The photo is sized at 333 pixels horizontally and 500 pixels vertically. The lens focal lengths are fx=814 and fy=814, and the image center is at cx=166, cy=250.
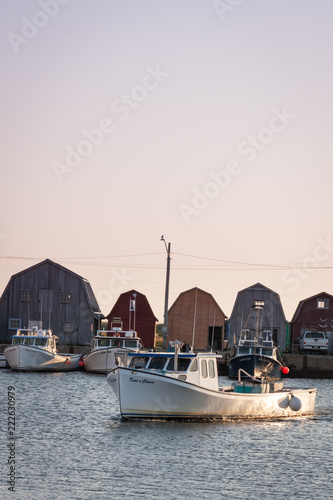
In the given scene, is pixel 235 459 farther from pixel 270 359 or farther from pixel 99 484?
pixel 270 359

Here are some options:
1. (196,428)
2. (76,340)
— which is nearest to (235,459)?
(196,428)

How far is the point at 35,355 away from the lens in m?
64.1

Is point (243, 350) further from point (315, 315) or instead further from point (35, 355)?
point (315, 315)

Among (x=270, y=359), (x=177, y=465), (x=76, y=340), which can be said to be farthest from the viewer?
Answer: (x=76, y=340)

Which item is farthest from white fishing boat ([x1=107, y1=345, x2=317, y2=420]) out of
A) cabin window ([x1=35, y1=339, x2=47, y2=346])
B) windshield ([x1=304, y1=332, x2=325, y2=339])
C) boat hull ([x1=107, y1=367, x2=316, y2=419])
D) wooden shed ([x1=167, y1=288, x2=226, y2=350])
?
wooden shed ([x1=167, y1=288, x2=226, y2=350])

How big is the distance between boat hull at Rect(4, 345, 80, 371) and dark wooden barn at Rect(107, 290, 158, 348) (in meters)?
24.3

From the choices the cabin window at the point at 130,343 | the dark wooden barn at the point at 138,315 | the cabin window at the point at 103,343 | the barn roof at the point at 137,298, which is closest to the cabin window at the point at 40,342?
the cabin window at the point at 103,343

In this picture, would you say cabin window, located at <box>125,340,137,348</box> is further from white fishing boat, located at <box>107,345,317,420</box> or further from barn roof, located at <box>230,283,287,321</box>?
white fishing boat, located at <box>107,345,317,420</box>

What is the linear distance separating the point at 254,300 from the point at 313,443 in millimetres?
53322

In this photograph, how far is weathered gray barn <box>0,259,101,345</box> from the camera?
275 ft

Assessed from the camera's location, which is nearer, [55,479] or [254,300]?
[55,479]

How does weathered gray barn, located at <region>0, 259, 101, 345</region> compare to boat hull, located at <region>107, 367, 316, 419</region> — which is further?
weathered gray barn, located at <region>0, 259, 101, 345</region>

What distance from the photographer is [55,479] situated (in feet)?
81.9

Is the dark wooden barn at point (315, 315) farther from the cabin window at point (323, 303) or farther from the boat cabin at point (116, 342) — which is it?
the boat cabin at point (116, 342)
